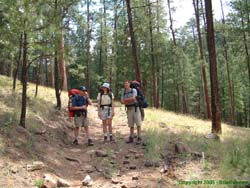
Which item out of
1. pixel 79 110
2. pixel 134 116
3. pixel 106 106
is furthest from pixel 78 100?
pixel 134 116

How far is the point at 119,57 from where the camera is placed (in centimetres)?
3312

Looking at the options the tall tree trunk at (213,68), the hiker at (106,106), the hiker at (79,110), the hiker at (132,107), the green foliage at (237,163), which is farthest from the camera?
the tall tree trunk at (213,68)

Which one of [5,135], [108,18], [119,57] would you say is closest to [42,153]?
[5,135]

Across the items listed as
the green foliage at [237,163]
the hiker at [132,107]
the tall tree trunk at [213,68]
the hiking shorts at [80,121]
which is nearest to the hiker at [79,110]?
the hiking shorts at [80,121]

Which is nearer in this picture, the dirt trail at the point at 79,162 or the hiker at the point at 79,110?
the dirt trail at the point at 79,162

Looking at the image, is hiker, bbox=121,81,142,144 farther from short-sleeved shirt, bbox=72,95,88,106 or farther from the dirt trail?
short-sleeved shirt, bbox=72,95,88,106

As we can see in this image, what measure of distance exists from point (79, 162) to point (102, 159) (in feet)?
2.15

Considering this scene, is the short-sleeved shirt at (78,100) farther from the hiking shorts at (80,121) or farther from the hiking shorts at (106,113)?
the hiking shorts at (106,113)

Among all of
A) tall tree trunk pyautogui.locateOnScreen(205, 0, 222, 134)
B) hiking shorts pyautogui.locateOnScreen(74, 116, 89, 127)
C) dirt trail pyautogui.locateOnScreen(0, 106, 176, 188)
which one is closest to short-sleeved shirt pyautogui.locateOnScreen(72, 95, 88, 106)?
hiking shorts pyautogui.locateOnScreen(74, 116, 89, 127)

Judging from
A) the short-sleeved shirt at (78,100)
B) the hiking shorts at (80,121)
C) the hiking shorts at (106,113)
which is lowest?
the hiking shorts at (80,121)

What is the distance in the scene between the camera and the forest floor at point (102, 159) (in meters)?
7.50

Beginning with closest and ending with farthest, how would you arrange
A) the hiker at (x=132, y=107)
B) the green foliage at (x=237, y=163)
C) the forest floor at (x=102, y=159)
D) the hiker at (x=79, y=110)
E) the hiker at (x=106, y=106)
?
the forest floor at (x=102, y=159), the green foliage at (x=237, y=163), the hiker at (x=132, y=107), the hiker at (x=79, y=110), the hiker at (x=106, y=106)

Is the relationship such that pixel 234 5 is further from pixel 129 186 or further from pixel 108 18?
pixel 129 186

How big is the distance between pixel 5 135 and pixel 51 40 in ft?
10.3
